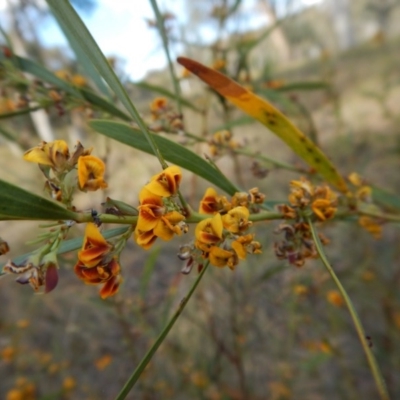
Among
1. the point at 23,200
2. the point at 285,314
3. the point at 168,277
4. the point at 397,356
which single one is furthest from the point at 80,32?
the point at 168,277

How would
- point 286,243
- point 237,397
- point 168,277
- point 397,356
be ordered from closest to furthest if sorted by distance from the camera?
point 286,243
point 237,397
point 397,356
point 168,277

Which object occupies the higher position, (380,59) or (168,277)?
(380,59)

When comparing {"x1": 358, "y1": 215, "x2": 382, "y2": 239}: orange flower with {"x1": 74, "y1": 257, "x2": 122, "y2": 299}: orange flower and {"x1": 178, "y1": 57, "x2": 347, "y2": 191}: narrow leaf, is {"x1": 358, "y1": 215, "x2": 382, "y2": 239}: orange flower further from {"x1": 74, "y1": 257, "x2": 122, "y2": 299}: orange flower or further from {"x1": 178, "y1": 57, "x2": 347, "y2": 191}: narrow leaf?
{"x1": 74, "y1": 257, "x2": 122, "y2": 299}: orange flower

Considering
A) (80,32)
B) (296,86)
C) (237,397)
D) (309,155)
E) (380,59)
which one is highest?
(380,59)

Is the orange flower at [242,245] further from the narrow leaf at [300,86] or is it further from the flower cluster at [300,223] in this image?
the narrow leaf at [300,86]

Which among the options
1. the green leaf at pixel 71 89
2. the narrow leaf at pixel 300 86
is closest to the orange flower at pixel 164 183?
the green leaf at pixel 71 89

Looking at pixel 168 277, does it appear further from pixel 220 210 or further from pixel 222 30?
pixel 220 210
